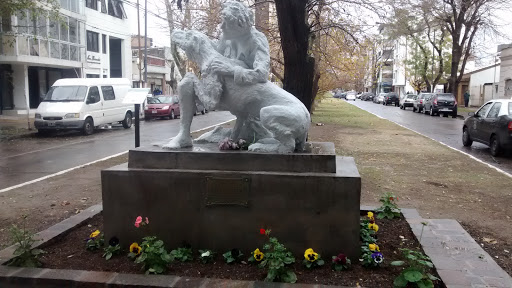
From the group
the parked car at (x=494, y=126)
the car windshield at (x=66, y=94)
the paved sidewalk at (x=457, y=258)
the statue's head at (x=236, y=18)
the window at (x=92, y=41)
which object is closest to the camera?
the paved sidewalk at (x=457, y=258)

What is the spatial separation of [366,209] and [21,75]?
2430cm

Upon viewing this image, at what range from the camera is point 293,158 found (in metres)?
3.93

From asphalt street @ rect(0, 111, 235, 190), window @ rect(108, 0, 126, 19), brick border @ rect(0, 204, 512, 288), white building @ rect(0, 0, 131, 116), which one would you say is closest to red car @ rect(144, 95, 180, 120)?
white building @ rect(0, 0, 131, 116)

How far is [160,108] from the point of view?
24875mm

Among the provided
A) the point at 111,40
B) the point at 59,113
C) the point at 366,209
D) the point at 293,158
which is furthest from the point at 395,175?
the point at 111,40

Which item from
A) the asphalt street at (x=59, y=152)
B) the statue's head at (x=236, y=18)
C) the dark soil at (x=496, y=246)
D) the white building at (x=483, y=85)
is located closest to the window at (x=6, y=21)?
the asphalt street at (x=59, y=152)

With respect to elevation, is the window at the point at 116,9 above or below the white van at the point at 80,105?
above

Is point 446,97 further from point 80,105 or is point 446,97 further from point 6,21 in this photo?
point 6,21

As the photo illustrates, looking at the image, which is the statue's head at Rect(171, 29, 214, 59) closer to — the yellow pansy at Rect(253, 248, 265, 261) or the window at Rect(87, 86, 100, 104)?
the yellow pansy at Rect(253, 248, 265, 261)

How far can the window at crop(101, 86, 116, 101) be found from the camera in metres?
18.0

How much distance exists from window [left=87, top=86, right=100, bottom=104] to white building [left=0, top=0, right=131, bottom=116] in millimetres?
3943

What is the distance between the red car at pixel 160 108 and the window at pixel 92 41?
8.28m

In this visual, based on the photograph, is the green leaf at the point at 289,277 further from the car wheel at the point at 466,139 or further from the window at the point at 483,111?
the car wheel at the point at 466,139

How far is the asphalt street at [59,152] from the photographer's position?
30.2 feet
